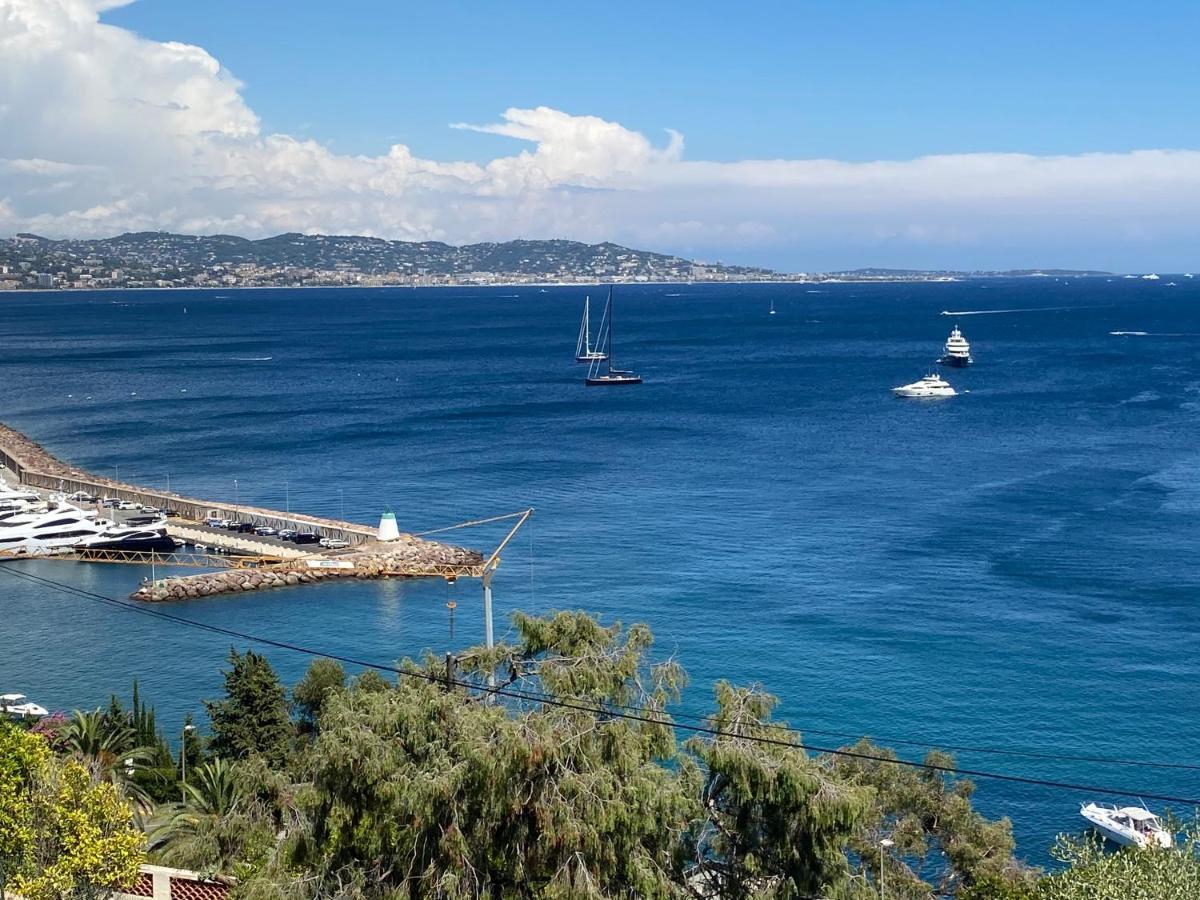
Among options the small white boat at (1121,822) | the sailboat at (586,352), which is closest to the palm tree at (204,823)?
the small white boat at (1121,822)

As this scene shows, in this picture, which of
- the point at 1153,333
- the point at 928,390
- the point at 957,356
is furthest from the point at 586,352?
the point at 1153,333

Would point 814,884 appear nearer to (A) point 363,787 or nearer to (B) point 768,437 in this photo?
(A) point 363,787

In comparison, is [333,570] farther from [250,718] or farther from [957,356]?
[957,356]

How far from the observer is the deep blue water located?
97.1 ft

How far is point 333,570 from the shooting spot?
42.2 metres

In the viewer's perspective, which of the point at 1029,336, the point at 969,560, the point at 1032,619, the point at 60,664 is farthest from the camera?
the point at 1029,336

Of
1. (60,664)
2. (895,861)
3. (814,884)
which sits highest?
(814,884)

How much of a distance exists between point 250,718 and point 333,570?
20107 millimetres

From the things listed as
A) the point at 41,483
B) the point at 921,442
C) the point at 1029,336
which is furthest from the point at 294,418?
the point at 1029,336

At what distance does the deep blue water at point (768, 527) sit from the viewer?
97.1ft

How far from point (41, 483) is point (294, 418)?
75.9 feet

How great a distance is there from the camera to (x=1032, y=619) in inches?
1373

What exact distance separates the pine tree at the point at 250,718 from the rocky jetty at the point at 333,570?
16.5 m

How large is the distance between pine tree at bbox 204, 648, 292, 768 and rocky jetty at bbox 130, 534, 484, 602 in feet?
54.1
